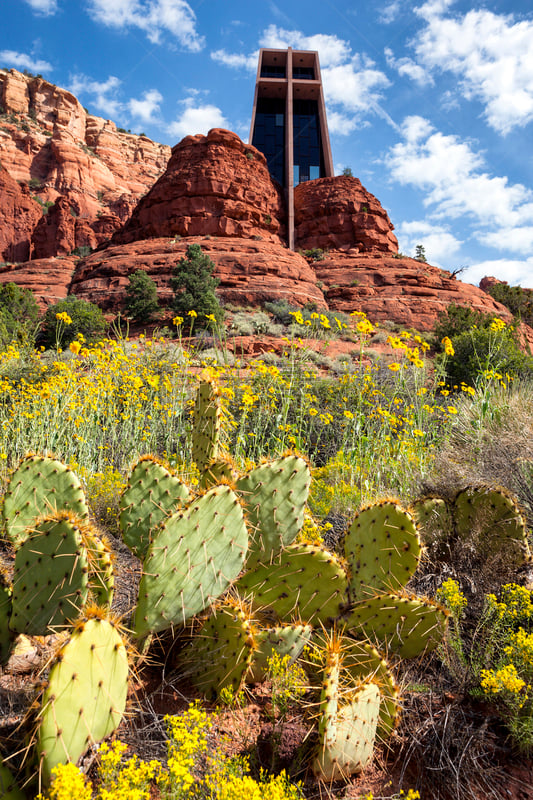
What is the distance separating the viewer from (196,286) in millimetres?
19984

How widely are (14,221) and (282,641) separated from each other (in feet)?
148

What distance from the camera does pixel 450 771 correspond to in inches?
58.7

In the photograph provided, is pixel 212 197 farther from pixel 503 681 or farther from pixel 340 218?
pixel 503 681

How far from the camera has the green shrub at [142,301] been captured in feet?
64.6

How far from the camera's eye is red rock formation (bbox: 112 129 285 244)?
1110 inches

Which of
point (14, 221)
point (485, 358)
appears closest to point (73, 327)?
point (485, 358)

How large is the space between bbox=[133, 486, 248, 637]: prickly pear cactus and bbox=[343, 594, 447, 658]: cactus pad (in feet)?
2.10

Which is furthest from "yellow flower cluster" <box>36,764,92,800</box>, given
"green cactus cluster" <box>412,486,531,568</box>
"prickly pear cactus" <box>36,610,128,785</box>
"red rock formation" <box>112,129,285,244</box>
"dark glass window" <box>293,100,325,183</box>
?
"dark glass window" <box>293,100,325,183</box>

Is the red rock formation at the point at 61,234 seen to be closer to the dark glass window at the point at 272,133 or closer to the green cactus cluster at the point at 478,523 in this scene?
the dark glass window at the point at 272,133

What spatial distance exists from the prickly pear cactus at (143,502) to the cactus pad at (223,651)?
55 centimetres

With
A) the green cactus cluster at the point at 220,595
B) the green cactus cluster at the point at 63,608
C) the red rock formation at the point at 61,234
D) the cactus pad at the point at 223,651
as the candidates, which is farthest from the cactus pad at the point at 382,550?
the red rock formation at the point at 61,234

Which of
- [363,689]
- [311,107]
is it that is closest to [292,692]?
[363,689]

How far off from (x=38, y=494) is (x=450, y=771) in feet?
6.49

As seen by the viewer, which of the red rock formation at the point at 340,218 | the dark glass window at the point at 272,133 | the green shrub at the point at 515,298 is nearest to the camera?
the green shrub at the point at 515,298
